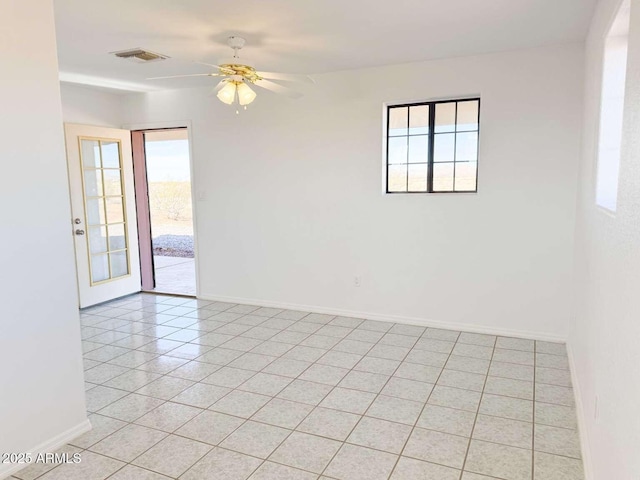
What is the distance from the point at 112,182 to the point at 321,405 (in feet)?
13.1

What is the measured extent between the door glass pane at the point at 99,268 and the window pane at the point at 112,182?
30.5 inches

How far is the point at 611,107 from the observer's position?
2.25 metres

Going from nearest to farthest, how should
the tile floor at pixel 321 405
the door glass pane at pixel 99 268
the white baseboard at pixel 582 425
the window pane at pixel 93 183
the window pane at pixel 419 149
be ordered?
the white baseboard at pixel 582 425, the tile floor at pixel 321 405, the window pane at pixel 419 149, the window pane at pixel 93 183, the door glass pane at pixel 99 268

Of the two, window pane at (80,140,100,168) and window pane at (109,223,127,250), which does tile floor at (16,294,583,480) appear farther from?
window pane at (80,140,100,168)

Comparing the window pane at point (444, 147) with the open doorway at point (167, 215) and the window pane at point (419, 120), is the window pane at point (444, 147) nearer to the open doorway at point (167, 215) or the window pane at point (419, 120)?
the window pane at point (419, 120)

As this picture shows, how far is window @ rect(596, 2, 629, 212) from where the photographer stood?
208 centimetres

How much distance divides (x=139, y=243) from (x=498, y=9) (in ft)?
15.9

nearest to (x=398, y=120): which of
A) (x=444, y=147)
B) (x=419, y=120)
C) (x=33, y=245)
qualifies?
(x=419, y=120)

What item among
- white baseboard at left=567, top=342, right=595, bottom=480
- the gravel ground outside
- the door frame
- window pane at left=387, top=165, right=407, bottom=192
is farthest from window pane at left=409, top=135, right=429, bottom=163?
the gravel ground outside

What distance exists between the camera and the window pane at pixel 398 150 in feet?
14.1

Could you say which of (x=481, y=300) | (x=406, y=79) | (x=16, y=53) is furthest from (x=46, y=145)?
(x=481, y=300)

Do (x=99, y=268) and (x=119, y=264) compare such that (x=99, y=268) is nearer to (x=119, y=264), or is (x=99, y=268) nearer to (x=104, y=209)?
(x=119, y=264)

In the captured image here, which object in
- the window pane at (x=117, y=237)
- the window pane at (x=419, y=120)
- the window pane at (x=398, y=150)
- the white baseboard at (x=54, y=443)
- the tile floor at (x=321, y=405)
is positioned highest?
the window pane at (x=419, y=120)

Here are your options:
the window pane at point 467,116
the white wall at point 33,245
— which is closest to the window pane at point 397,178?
the window pane at point 467,116
